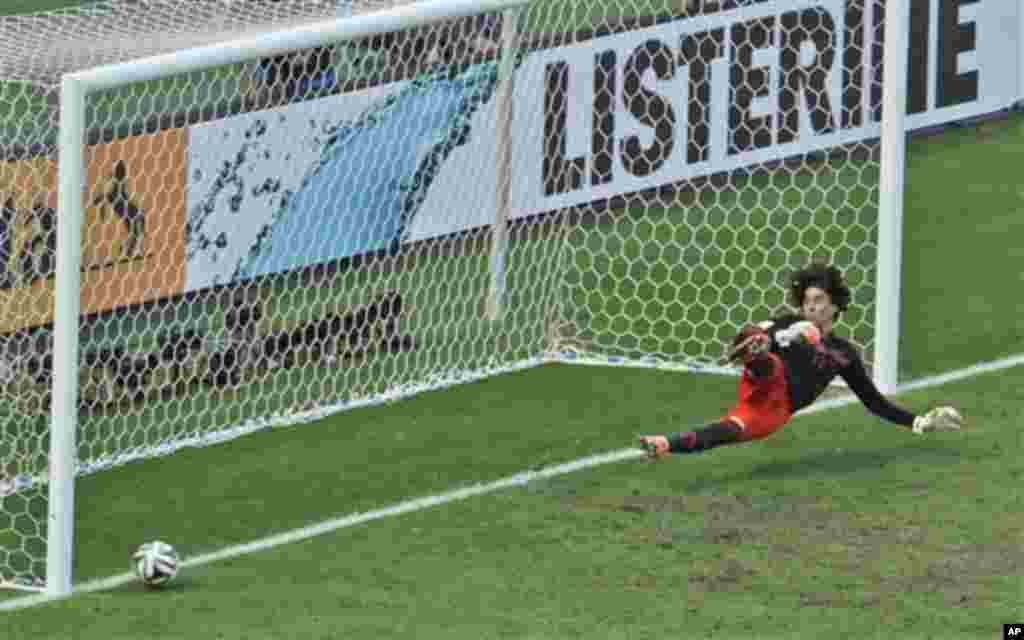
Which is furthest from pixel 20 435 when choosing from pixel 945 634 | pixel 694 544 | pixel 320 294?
pixel 945 634

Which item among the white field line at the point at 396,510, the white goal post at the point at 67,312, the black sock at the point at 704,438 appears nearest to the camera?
the white goal post at the point at 67,312

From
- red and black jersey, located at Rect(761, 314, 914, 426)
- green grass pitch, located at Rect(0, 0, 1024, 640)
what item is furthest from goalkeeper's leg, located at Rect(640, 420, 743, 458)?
red and black jersey, located at Rect(761, 314, 914, 426)

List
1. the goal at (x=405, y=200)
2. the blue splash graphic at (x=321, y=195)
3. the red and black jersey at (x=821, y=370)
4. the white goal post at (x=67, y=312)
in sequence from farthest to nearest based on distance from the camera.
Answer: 1. the blue splash graphic at (x=321, y=195)
2. the goal at (x=405, y=200)
3. the red and black jersey at (x=821, y=370)
4. the white goal post at (x=67, y=312)

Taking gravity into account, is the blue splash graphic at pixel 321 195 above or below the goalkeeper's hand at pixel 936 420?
above

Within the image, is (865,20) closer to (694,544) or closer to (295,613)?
(694,544)

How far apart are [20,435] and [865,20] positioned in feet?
17.1

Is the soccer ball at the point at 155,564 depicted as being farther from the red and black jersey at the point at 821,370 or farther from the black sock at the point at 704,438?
the red and black jersey at the point at 821,370

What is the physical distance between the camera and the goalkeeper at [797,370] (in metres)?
12.4

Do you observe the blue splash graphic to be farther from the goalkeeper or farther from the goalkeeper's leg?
the goalkeeper's leg

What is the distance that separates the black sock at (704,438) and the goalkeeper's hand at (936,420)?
799 mm

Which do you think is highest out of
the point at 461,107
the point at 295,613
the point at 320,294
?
the point at 461,107

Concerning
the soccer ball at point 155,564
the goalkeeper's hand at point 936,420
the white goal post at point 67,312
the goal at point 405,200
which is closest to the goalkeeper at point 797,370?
the goalkeeper's hand at point 936,420

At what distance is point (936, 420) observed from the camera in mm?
12695

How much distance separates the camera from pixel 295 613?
1090cm
